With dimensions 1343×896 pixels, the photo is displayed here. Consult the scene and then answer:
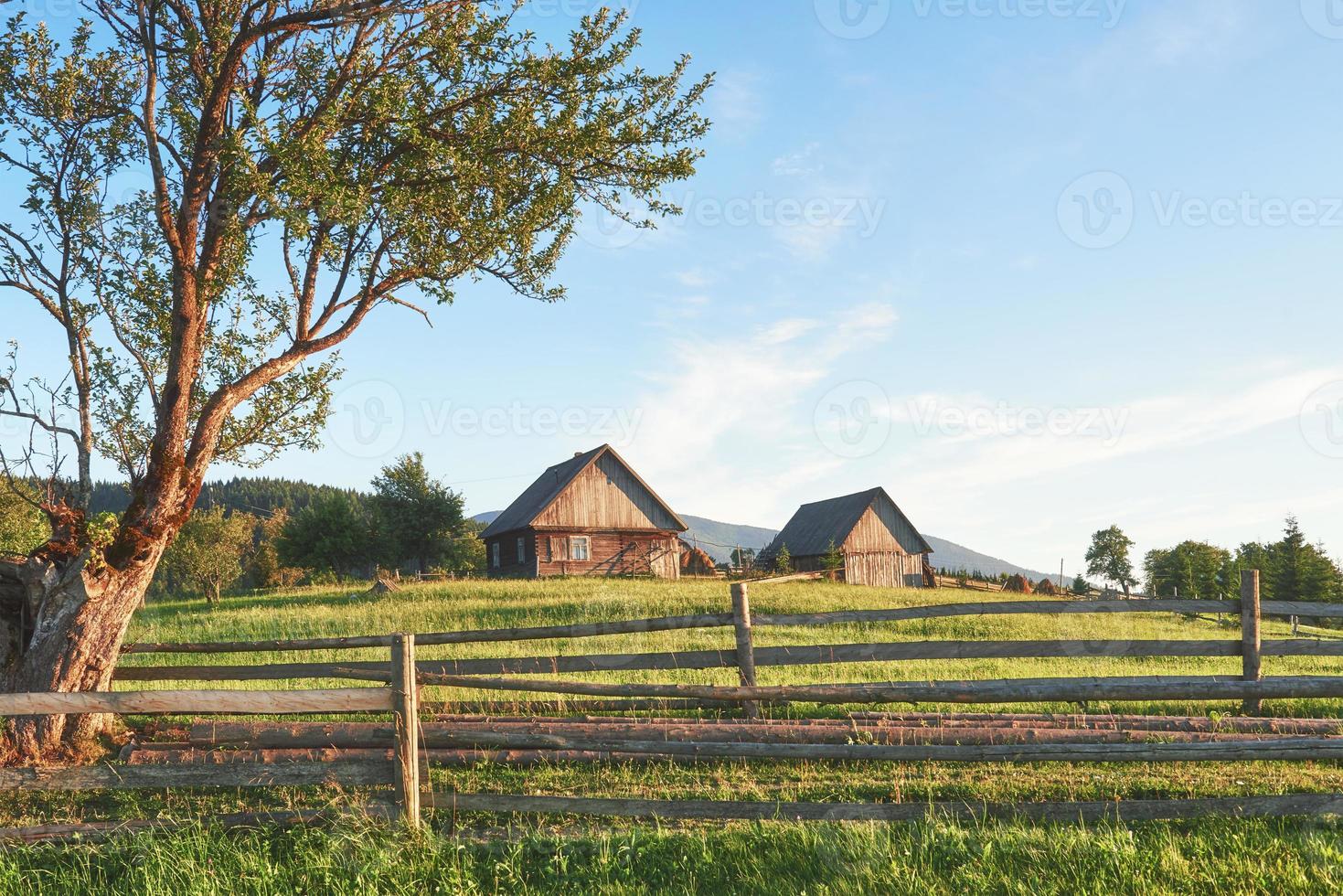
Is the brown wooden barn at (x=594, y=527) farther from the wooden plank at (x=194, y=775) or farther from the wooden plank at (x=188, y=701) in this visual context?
the wooden plank at (x=188, y=701)

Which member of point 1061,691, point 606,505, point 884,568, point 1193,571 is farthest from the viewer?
point 1193,571

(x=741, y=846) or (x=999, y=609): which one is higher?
(x=999, y=609)

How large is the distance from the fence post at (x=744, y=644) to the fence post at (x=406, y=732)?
4515 mm

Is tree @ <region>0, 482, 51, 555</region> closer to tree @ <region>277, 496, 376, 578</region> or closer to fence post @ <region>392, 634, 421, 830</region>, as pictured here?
tree @ <region>277, 496, 376, 578</region>

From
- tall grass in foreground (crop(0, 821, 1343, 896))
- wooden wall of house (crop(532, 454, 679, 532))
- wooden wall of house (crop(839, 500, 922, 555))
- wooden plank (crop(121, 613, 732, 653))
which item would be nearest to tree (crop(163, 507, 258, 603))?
wooden wall of house (crop(532, 454, 679, 532))

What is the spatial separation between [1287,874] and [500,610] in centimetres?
2062

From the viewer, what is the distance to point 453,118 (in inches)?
455

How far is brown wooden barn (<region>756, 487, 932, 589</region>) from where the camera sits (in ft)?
144

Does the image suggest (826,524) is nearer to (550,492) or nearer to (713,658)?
(550,492)

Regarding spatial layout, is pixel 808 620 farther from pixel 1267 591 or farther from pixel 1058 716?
pixel 1267 591

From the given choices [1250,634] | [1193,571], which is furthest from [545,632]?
[1193,571]

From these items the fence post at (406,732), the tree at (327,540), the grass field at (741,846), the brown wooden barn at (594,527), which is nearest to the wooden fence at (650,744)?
the fence post at (406,732)

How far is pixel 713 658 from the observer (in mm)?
10477

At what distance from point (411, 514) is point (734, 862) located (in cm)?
4755
